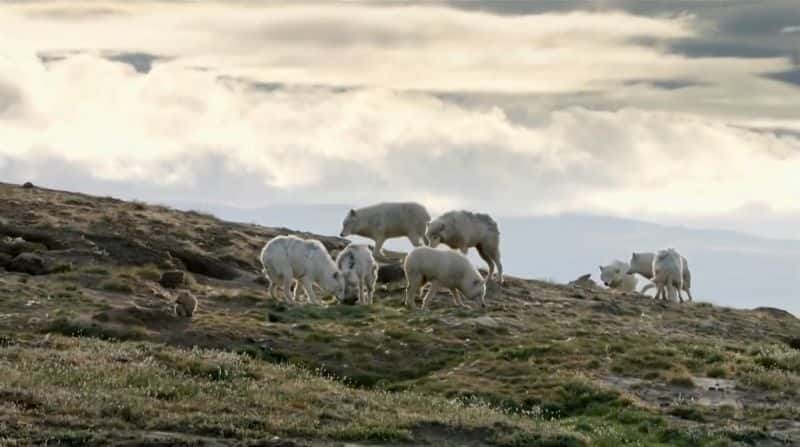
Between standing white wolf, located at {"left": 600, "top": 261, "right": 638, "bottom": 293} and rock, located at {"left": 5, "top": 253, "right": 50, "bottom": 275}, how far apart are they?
32943mm

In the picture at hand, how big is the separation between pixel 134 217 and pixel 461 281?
624 inches

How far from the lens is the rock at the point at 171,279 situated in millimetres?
38000

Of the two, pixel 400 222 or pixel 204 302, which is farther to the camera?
pixel 400 222

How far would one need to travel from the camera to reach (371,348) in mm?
30328

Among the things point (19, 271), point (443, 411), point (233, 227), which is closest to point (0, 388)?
point (443, 411)

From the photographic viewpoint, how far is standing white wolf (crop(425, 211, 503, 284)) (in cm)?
4319

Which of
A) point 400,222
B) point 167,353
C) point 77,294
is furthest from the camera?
point 400,222

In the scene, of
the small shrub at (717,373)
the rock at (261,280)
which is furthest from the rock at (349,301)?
the small shrub at (717,373)

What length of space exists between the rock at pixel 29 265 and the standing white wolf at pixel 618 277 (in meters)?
32.9

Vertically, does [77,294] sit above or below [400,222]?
below

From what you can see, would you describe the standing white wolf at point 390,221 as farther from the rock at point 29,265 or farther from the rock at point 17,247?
the rock at point 29,265

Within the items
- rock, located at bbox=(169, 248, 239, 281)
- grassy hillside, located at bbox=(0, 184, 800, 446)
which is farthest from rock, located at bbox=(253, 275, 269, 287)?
rock, located at bbox=(169, 248, 239, 281)

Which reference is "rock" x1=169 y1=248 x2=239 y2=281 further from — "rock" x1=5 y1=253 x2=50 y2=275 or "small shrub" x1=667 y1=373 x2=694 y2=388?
"small shrub" x1=667 y1=373 x2=694 y2=388

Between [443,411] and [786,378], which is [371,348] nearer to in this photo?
[443,411]
